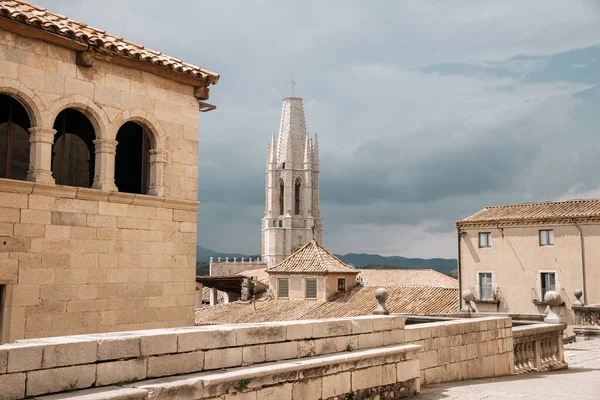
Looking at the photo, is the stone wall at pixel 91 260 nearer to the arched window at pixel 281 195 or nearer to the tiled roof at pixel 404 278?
the tiled roof at pixel 404 278

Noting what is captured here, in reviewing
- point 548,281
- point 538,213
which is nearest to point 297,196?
point 538,213

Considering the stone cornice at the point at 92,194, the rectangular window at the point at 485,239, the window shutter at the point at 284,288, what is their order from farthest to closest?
1. the window shutter at the point at 284,288
2. the rectangular window at the point at 485,239
3. the stone cornice at the point at 92,194

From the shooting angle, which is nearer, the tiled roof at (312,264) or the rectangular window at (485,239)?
the rectangular window at (485,239)

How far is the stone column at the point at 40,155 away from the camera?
9.79 metres

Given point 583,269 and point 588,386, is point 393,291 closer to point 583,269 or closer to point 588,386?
point 583,269

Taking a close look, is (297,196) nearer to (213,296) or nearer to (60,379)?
(213,296)

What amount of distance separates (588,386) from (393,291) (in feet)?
93.9

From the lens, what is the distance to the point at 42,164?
982 centimetres

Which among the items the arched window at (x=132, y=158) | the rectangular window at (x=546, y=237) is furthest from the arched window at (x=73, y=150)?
the rectangular window at (x=546, y=237)

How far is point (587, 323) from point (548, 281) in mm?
14934

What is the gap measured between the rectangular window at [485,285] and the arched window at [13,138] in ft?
103

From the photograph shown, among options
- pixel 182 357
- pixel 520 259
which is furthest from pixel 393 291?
pixel 182 357

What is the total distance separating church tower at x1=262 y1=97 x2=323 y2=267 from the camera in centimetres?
12338

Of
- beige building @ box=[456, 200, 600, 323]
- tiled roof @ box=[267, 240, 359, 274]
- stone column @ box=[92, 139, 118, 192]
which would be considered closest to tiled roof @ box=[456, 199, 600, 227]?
beige building @ box=[456, 200, 600, 323]
